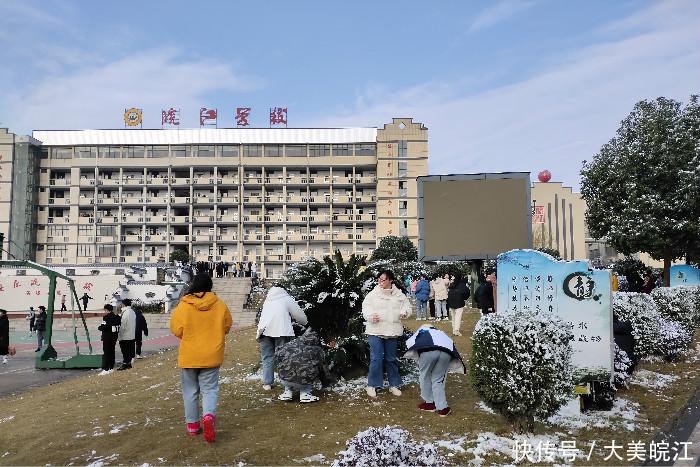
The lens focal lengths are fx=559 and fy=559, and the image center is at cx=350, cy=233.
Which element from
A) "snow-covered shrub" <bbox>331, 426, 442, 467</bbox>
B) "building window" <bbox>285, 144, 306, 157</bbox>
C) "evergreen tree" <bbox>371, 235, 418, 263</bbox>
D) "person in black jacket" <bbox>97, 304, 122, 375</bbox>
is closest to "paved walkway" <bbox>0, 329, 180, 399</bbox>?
"person in black jacket" <bbox>97, 304, 122, 375</bbox>

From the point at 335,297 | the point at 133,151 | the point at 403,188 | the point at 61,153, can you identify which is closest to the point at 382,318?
the point at 335,297

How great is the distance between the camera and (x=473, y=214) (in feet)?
56.4

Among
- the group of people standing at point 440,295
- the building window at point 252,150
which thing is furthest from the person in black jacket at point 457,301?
the building window at point 252,150

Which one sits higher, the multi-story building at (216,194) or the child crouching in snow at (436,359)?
the multi-story building at (216,194)

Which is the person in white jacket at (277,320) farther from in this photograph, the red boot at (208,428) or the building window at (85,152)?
the building window at (85,152)

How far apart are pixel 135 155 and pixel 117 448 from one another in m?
66.7

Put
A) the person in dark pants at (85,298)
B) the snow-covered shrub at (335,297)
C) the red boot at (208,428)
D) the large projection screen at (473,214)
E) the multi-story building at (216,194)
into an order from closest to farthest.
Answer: the red boot at (208,428) → the snow-covered shrub at (335,297) → the large projection screen at (473,214) → the person in dark pants at (85,298) → the multi-story building at (216,194)

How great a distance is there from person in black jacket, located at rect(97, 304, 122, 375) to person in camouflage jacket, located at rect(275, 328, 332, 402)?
22.9 ft

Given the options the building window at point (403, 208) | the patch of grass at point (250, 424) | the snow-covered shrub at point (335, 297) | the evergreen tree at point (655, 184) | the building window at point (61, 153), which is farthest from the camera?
the building window at point (403, 208)

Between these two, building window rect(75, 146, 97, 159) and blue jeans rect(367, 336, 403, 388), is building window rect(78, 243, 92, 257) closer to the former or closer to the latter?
building window rect(75, 146, 97, 159)

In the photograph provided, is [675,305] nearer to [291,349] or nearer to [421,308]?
[421,308]

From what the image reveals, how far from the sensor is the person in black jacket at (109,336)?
12820mm

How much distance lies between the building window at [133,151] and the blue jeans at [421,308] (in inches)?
2168

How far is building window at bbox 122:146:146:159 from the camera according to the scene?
67.2 meters
